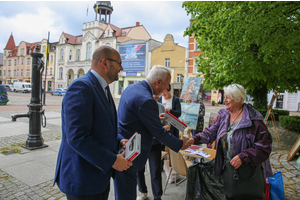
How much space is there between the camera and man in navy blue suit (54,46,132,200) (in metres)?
1.38

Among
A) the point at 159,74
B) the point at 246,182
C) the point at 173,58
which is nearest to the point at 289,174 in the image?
the point at 246,182

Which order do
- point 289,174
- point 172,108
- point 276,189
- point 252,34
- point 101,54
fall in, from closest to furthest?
1. point 101,54
2. point 276,189
3. point 172,108
4. point 289,174
5. point 252,34

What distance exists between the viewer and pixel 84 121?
4.57 ft

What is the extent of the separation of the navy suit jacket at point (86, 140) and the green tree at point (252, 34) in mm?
5871

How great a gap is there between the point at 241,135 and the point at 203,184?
0.88 m

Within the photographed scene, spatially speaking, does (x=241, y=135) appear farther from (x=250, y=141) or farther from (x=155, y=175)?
(x=155, y=175)

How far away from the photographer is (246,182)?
2258mm

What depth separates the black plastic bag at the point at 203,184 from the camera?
8.31ft

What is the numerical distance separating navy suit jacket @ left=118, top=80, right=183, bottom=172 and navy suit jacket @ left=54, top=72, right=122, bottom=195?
541mm

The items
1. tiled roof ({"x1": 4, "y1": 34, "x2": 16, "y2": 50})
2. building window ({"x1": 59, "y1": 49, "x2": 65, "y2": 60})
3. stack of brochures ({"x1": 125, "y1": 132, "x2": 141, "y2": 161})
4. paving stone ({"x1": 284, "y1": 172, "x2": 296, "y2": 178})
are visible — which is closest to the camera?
stack of brochures ({"x1": 125, "y1": 132, "x2": 141, "y2": 161})

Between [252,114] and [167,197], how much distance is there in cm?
202

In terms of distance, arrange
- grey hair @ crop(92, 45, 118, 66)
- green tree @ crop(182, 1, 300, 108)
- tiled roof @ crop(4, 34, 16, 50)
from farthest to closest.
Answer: tiled roof @ crop(4, 34, 16, 50) < green tree @ crop(182, 1, 300, 108) < grey hair @ crop(92, 45, 118, 66)

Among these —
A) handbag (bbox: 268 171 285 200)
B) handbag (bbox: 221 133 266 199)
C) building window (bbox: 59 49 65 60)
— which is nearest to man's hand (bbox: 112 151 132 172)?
handbag (bbox: 221 133 266 199)

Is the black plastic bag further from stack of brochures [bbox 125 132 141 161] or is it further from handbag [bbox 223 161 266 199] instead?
stack of brochures [bbox 125 132 141 161]
